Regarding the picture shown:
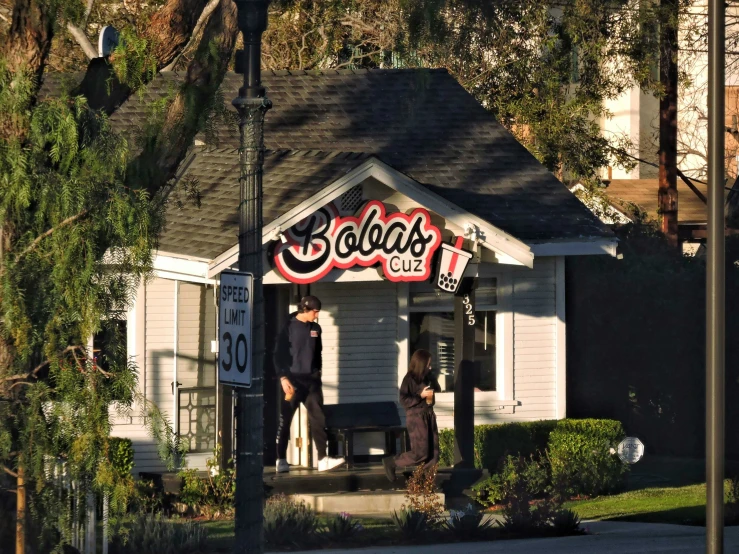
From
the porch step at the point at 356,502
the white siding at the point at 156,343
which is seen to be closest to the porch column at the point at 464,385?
the porch step at the point at 356,502

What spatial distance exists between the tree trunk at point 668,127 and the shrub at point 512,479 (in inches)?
308

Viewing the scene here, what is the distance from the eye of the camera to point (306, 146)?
17828 millimetres

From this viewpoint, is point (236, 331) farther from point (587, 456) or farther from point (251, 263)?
point (587, 456)

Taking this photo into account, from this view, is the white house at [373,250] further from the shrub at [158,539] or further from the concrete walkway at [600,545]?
the concrete walkway at [600,545]

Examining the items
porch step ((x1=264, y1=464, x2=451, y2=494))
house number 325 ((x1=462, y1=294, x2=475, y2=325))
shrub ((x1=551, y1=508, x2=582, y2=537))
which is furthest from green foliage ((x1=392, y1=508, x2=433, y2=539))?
house number 325 ((x1=462, y1=294, x2=475, y2=325))

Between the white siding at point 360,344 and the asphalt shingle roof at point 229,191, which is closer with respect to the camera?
the asphalt shingle roof at point 229,191

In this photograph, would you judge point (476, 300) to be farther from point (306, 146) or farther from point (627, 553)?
point (627, 553)

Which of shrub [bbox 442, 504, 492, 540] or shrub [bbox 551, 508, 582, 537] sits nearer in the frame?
shrub [bbox 442, 504, 492, 540]

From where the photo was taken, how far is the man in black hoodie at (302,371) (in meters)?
14.6

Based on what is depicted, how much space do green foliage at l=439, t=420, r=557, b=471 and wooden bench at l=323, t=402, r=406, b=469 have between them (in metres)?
1.04

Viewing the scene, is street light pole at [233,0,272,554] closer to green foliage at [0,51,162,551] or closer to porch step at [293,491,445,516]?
green foliage at [0,51,162,551]

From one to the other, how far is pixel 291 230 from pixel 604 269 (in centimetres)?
709

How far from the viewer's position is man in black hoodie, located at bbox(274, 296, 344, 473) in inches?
575

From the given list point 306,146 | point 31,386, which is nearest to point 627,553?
point 31,386
